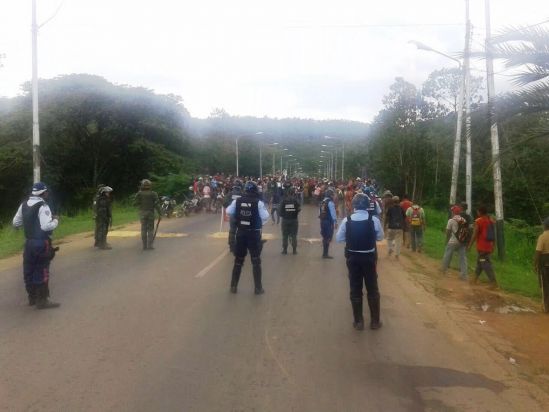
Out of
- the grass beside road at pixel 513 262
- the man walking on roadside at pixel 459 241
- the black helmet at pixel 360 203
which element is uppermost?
the black helmet at pixel 360 203

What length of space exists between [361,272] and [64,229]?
15448 millimetres

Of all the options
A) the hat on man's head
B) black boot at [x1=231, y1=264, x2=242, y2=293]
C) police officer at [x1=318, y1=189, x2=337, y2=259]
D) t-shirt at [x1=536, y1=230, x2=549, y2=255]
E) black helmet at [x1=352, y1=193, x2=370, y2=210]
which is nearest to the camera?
black helmet at [x1=352, y1=193, x2=370, y2=210]

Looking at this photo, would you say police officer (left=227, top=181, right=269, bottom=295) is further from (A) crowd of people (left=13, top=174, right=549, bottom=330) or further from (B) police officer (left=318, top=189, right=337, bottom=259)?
(B) police officer (left=318, top=189, right=337, bottom=259)

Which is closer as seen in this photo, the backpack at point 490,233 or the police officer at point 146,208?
the backpack at point 490,233

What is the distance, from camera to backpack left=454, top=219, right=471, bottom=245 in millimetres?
12711

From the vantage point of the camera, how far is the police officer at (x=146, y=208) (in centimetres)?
1508

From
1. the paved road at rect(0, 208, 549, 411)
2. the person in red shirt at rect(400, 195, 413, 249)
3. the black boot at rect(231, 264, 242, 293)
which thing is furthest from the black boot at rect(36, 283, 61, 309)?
the person in red shirt at rect(400, 195, 413, 249)

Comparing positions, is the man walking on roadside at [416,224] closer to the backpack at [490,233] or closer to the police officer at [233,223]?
the backpack at [490,233]

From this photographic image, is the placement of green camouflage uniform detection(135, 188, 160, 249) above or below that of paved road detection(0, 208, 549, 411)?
above

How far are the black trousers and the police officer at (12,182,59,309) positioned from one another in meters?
3.98

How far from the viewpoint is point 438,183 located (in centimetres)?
4281

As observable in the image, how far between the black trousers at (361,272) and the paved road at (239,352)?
18.3 inches

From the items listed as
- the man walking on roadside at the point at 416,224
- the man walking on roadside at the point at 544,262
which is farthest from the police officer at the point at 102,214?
the man walking on roadside at the point at 544,262

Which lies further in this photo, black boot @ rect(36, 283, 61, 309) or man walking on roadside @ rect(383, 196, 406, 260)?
man walking on roadside @ rect(383, 196, 406, 260)
